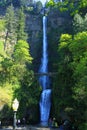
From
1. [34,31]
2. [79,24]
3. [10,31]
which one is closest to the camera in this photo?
[79,24]

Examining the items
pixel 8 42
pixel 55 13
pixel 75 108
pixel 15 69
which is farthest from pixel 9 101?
pixel 55 13

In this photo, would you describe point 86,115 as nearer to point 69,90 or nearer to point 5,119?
point 69,90

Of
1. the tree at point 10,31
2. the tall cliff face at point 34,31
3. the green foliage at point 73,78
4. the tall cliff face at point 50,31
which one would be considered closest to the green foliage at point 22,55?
the tall cliff face at point 50,31

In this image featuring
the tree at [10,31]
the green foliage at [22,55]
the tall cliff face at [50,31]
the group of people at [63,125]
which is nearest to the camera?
the group of people at [63,125]

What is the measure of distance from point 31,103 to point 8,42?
27.7 metres

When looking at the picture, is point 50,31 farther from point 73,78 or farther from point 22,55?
point 73,78

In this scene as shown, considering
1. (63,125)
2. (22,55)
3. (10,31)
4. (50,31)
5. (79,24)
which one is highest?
(10,31)

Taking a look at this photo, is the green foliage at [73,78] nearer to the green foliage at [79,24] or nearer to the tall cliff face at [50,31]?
the green foliage at [79,24]

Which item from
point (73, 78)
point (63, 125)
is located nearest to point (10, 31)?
point (73, 78)

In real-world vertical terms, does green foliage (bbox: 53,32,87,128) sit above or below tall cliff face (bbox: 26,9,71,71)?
below

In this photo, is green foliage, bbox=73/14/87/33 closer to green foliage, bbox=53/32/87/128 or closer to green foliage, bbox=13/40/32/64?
green foliage, bbox=53/32/87/128

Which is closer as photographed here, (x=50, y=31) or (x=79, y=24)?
(x=79, y=24)

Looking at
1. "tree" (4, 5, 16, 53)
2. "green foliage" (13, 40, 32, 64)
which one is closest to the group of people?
"green foliage" (13, 40, 32, 64)

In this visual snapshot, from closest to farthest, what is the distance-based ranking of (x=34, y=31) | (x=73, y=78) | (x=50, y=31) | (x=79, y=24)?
1. (x=73, y=78)
2. (x=79, y=24)
3. (x=50, y=31)
4. (x=34, y=31)
